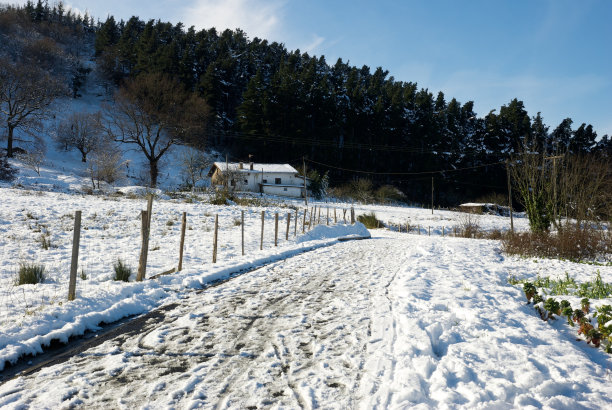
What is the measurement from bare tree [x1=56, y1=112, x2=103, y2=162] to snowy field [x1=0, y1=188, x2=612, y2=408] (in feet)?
160

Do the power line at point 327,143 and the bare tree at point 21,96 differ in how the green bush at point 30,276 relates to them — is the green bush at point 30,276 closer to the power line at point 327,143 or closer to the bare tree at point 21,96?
the bare tree at point 21,96

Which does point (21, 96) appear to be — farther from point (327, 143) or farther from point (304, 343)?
point (304, 343)

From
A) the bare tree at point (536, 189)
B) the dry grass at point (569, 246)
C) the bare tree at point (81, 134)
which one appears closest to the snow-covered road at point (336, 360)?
the dry grass at point (569, 246)

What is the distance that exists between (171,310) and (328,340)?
2849mm

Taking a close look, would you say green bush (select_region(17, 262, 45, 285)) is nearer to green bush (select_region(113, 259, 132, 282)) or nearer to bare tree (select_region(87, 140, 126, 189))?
green bush (select_region(113, 259, 132, 282))

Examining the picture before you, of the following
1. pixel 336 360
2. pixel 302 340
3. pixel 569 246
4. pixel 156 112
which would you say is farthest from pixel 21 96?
pixel 569 246

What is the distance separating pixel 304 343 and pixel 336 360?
1.94 feet

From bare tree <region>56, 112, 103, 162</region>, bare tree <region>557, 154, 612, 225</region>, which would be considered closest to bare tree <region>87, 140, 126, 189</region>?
bare tree <region>56, 112, 103, 162</region>

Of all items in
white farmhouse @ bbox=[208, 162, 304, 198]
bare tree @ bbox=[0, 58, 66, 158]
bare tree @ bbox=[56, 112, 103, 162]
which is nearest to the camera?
bare tree @ bbox=[0, 58, 66, 158]

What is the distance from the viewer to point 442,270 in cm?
888

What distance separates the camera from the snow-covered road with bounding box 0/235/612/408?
2906 mm

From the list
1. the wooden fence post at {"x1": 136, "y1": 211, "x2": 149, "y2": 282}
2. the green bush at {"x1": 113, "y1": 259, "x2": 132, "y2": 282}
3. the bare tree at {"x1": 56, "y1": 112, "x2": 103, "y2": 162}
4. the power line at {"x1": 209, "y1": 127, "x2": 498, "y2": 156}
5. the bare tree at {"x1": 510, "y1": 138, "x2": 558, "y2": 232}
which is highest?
the power line at {"x1": 209, "y1": 127, "x2": 498, "y2": 156}

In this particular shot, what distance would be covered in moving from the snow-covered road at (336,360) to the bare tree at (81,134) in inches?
2120

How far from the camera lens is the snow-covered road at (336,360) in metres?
2.91
